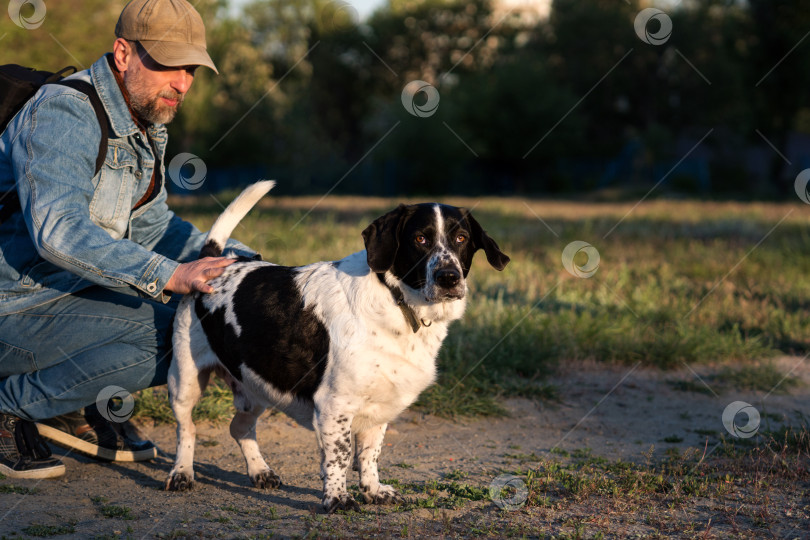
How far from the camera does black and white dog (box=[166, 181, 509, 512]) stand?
332cm

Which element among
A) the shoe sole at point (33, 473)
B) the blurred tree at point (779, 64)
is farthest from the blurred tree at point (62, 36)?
the blurred tree at point (779, 64)

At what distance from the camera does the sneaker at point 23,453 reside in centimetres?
377

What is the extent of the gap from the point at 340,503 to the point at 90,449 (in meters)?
1.52

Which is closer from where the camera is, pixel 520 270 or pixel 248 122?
pixel 520 270

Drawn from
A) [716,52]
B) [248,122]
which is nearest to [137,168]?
[248,122]

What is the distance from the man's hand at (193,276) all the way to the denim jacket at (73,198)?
0.04 m

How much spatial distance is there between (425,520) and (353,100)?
154ft

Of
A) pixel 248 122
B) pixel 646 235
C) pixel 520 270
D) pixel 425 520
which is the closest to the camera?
pixel 425 520

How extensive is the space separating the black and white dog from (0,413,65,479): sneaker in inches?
36.3

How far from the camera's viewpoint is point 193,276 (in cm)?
345

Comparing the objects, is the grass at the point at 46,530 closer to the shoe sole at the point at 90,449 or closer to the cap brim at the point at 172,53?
the shoe sole at the point at 90,449

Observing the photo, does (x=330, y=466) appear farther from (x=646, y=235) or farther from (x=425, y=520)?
(x=646, y=235)

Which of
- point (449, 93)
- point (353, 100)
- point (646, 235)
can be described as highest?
point (353, 100)

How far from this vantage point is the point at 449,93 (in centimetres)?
3819
